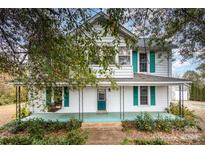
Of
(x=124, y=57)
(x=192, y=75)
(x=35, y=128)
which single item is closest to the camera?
(x=35, y=128)

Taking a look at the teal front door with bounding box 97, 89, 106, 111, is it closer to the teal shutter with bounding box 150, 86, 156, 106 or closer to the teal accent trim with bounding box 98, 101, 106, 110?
the teal accent trim with bounding box 98, 101, 106, 110

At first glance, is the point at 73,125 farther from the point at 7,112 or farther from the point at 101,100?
the point at 7,112

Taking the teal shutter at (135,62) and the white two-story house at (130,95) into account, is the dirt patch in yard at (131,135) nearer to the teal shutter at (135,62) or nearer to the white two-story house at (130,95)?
the white two-story house at (130,95)

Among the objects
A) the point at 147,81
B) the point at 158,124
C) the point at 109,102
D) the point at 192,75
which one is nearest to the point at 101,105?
the point at 109,102

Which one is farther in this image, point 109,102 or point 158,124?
point 109,102

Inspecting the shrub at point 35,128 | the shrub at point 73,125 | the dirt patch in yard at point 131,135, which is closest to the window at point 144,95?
the dirt patch in yard at point 131,135

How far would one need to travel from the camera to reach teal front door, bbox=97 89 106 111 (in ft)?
33.9

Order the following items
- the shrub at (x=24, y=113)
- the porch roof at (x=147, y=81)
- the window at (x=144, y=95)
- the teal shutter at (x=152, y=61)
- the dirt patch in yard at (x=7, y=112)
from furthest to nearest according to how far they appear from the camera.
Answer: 1. the teal shutter at (x=152, y=61)
2. the window at (x=144, y=95)
3. the dirt patch in yard at (x=7, y=112)
4. the shrub at (x=24, y=113)
5. the porch roof at (x=147, y=81)

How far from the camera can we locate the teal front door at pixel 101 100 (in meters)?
10.3

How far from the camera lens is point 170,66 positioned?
35.4ft

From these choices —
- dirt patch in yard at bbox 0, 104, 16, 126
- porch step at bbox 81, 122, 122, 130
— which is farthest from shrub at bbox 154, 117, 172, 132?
dirt patch in yard at bbox 0, 104, 16, 126

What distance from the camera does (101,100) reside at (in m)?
10.4

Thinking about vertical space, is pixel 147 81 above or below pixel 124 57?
below

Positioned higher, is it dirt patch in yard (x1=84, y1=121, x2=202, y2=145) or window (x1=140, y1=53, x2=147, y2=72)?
window (x1=140, y1=53, x2=147, y2=72)
